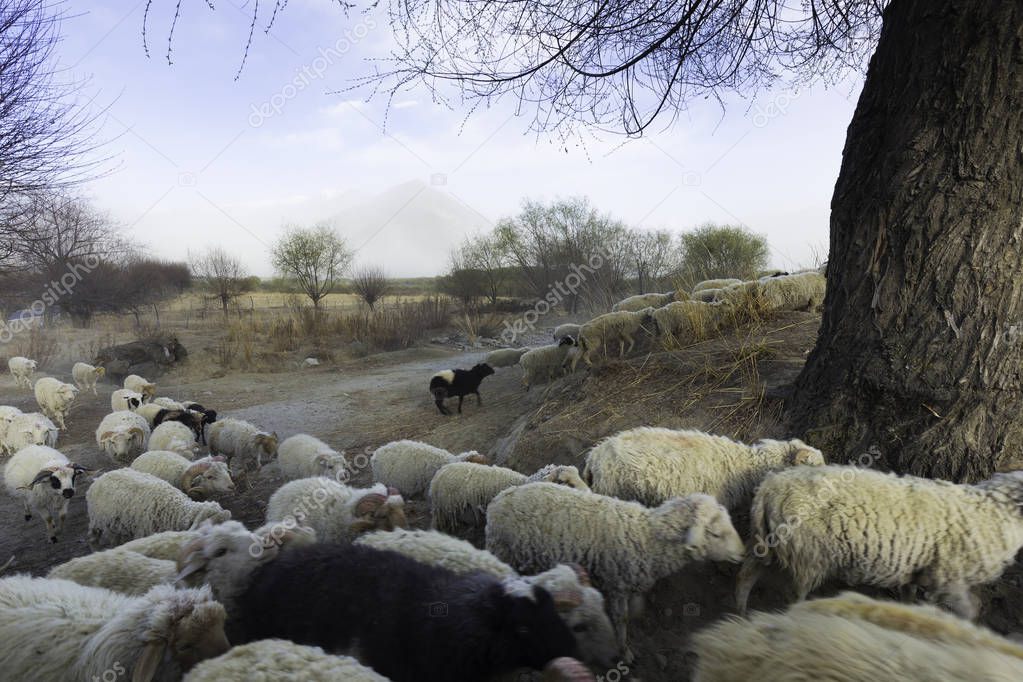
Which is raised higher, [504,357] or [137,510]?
[504,357]

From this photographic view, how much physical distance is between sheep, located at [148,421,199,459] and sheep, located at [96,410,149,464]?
1.67ft

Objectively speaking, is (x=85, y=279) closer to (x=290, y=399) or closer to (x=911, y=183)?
(x=290, y=399)

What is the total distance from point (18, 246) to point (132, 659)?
459 inches

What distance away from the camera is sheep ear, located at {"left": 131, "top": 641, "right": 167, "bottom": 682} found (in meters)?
2.33

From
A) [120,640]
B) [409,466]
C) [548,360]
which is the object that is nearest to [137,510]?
[409,466]

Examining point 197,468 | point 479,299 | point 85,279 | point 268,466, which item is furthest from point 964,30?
point 85,279

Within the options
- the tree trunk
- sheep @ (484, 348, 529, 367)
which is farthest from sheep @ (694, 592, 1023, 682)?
sheep @ (484, 348, 529, 367)

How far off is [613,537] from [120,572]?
10.5 feet

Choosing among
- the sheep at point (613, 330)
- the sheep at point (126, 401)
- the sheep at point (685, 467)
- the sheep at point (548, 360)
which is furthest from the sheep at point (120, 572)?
the sheep at point (126, 401)

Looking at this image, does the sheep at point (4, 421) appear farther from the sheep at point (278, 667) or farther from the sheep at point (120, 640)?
the sheep at point (278, 667)

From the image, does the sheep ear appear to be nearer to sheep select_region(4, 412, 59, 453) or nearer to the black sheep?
the black sheep

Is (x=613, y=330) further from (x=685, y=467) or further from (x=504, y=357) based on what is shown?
(x=685, y=467)

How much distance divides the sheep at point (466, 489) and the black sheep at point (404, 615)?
1.74m

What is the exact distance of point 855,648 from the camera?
59.9 inches
